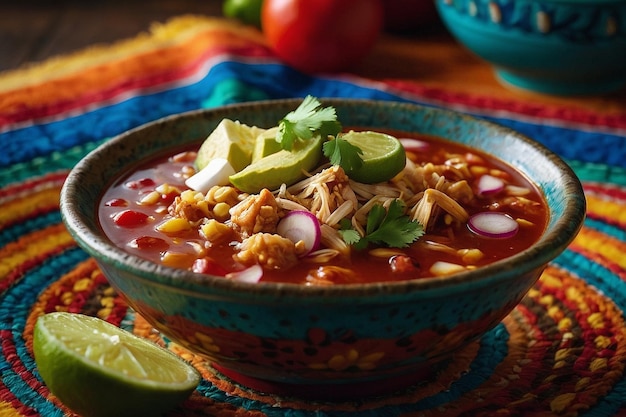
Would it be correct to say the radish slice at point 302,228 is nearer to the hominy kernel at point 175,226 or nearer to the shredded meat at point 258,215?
the shredded meat at point 258,215

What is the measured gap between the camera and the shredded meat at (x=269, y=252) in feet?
6.12

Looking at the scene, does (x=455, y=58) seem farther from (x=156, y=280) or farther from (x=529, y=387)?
(x=156, y=280)

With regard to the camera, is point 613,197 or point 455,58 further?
point 455,58

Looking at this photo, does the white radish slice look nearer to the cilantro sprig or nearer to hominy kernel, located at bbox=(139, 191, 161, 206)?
hominy kernel, located at bbox=(139, 191, 161, 206)

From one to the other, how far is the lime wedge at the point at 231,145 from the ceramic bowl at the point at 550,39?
1.75 meters

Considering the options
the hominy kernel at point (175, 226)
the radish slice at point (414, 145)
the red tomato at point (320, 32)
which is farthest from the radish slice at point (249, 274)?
the red tomato at point (320, 32)

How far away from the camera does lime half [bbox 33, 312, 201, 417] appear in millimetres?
1749

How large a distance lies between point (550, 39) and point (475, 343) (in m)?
1.84

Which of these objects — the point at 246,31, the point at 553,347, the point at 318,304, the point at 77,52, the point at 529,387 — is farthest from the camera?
the point at 246,31

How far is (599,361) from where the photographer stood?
2137 mm

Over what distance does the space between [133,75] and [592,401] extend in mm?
2637

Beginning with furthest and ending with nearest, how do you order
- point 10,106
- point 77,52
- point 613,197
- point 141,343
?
point 77,52 → point 10,106 → point 613,197 → point 141,343

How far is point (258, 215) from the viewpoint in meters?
1.97

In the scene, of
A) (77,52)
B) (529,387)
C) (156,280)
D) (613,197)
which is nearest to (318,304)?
(156,280)
